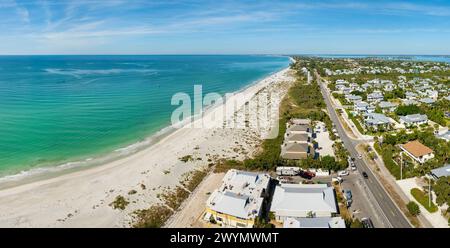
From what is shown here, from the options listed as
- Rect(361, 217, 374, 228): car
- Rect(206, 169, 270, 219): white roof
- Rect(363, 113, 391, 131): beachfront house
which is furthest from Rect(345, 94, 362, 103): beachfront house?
Rect(361, 217, 374, 228): car

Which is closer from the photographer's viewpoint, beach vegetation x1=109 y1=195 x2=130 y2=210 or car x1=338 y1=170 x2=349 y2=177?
beach vegetation x1=109 y1=195 x2=130 y2=210

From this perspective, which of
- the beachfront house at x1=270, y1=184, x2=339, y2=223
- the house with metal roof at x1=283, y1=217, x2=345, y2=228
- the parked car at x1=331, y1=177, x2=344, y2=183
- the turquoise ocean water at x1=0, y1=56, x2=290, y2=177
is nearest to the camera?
the house with metal roof at x1=283, y1=217, x2=345, y2=228

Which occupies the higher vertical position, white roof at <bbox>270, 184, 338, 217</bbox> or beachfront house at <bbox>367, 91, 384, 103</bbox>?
beachfront house at <bbox>367, 91, 384, 103</bbox>

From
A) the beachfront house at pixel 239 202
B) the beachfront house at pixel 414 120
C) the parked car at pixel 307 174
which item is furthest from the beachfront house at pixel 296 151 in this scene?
the beachfront house at pixel 414 120

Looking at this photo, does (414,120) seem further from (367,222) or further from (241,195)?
(241,195)

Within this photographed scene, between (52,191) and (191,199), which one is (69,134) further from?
(191,199)

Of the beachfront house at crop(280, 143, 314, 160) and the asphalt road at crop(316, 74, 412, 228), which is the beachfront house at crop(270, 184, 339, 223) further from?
the beachfront house at crop(280, 143, 314, 160)

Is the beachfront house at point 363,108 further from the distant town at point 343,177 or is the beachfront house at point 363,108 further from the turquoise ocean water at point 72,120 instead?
the turquoise ocean water at point 72,120
